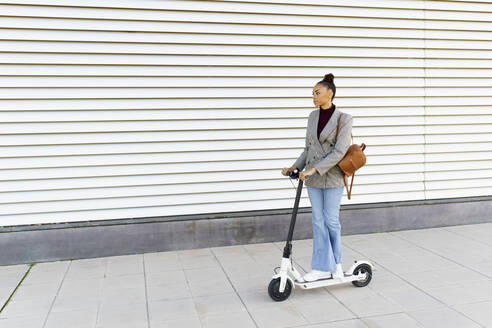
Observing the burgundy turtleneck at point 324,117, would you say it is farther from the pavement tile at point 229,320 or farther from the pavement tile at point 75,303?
the pavement tile at point 75,303

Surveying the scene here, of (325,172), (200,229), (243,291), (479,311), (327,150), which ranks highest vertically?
(327,150)

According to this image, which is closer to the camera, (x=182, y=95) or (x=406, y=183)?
(x=182, y=95)

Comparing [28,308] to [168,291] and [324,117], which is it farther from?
[324,117]

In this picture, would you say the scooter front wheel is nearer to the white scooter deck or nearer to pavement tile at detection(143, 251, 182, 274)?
the white scooter deck

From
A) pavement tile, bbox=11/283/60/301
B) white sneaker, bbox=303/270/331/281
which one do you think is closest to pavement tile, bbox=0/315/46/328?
pavement tile, bbox=11/283/60/301

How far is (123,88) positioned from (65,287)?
2188 millimetres

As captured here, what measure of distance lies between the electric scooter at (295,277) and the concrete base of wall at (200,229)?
155 centimetres

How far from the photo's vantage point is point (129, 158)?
549cm

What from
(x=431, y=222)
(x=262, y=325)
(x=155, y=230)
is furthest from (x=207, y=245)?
(x=431, y=222)

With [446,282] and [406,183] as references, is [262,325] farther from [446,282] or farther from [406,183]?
[406,183]

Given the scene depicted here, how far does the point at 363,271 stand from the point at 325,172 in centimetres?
108

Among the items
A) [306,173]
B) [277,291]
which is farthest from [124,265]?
[306,173]

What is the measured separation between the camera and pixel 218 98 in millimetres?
5648

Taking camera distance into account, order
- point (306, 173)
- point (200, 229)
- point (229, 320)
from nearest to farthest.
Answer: point (229, 320)
point (306, 173)
point (200, 229)
